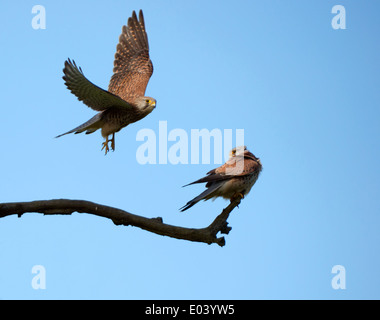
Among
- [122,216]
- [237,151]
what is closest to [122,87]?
[237,151]

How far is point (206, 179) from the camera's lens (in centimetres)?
437

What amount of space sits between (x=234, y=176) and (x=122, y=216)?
1.17 m

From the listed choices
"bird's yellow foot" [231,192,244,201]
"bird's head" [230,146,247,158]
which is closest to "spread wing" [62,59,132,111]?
"bird's head" [230,146,247,158]

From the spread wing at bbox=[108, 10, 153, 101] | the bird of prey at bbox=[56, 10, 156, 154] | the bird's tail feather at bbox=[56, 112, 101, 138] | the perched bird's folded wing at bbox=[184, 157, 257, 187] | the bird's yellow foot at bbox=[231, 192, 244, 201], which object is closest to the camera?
the perched bird's folded wing at bbox=[184, 157, 257, 187]

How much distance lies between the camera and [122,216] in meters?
3.87

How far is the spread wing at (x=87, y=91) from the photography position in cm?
544

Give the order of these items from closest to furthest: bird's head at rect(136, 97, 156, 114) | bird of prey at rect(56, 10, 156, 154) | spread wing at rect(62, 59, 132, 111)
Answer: spread wing at rect(62, 59, 132, 111), bird of prey at rect(56, 10, 156, 154), bird's head at rect(136, 97, 156, 114)

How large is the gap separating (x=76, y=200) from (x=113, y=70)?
3873 mm

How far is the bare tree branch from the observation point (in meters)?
3.75

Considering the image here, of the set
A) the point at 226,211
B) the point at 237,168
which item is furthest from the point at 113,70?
the point at 226,211

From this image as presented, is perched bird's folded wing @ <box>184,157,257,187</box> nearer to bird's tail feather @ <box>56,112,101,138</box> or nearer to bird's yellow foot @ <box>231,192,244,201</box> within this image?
bird's yellow foot @ <box>231,192,244,201</box>

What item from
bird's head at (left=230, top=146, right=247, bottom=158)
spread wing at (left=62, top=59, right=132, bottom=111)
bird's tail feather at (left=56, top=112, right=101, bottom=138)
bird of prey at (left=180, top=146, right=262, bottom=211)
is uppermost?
spread wing at (left=62, top=59, right=132, bottom=111)

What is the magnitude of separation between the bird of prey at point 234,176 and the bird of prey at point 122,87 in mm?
1590
